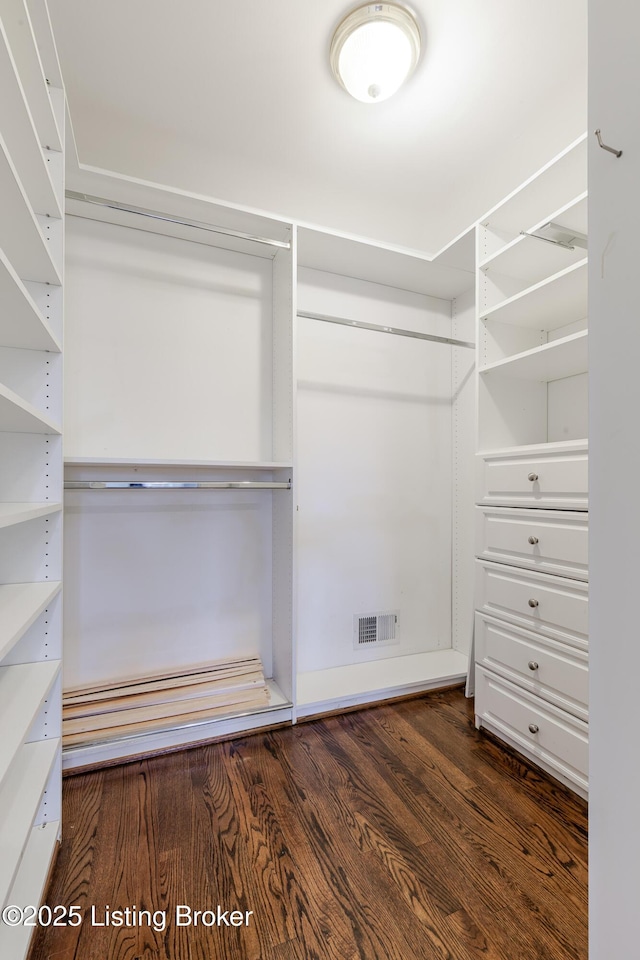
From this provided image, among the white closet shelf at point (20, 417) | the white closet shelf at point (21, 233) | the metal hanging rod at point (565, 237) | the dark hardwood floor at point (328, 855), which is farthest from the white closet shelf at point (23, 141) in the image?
the dark hardwood floor at point (328, 855)

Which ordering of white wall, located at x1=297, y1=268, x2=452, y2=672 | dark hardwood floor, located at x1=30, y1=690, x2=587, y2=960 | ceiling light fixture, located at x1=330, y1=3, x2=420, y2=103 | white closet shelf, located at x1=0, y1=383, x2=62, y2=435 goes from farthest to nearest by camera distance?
white wall, located at x1=297, y1=268, x2=452, y2=672 < ceiling light fixture, located at x1=330, y1=3, x2=420, y2=103 < dark hardwood floor, located at x1=30, y1=690, x2=587, y2=960 < white closet shelf, located at x1=0, y1=383, x2=62, y2=435

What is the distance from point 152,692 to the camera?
5.83 feet

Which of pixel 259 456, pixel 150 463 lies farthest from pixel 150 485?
pixel 259 456

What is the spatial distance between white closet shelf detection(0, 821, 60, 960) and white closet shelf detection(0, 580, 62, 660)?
1.87 ft

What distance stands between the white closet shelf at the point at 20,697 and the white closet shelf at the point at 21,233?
3.44 ft

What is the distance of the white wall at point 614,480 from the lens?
1.67 feet

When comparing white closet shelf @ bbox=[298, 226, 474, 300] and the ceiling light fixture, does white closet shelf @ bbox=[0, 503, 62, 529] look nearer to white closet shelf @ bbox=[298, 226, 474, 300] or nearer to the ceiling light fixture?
white closet shelf @ bbox=[298, 226, 474, 300]

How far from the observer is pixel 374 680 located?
2.11 meters

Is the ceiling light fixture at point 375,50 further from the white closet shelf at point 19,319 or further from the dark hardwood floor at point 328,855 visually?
the dark hardwood floor at point 328,855

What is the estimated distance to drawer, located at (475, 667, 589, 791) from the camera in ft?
4.55

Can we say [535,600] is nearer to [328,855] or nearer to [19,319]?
[328,855]

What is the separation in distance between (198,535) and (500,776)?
1.56 meters

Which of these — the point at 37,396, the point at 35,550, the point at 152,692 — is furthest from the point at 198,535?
the point at 37,396

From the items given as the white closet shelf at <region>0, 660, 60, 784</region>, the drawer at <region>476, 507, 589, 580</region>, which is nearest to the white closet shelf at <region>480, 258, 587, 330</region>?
the drawer at <region>476, 507, 589, 580</region>
